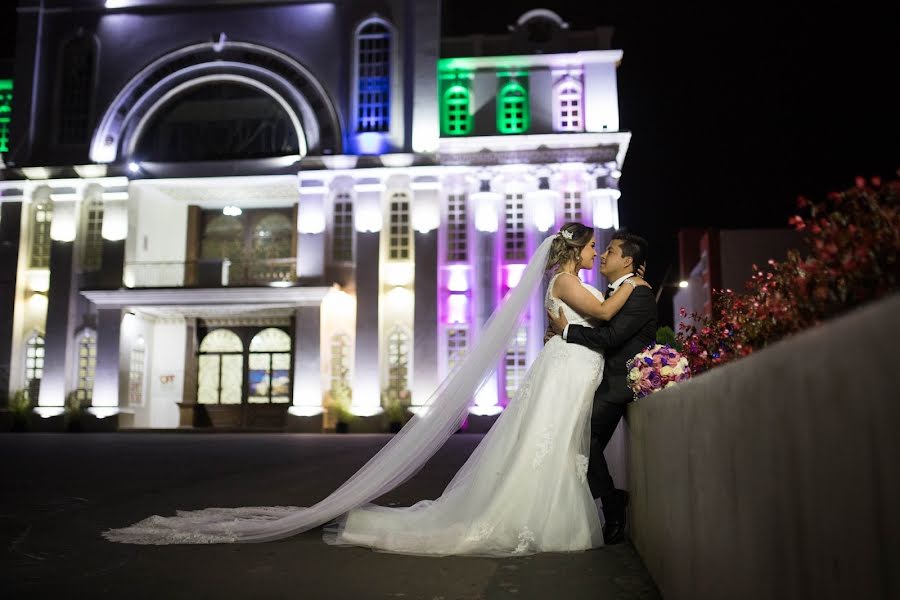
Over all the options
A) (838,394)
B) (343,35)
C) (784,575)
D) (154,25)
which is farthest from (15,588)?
(154,25)

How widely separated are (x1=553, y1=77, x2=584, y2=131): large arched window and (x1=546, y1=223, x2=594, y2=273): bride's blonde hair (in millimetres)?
21626

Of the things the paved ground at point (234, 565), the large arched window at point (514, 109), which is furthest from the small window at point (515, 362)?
the paved ground at point (234, 565)

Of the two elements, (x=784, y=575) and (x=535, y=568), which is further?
(x=535, y=568)

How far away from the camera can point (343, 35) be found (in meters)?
27.2

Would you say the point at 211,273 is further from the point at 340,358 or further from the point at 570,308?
the point at 570,308

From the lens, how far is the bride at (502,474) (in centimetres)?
500

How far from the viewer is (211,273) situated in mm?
27422

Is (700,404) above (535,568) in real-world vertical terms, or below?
above

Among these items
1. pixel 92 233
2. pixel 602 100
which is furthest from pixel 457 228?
pixel 92 233

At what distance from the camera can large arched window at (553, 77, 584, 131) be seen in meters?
26.8

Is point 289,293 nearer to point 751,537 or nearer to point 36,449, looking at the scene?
point 36,449

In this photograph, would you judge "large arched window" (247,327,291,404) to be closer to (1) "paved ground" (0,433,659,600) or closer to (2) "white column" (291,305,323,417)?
(2) "white column" (291,305,323,417)

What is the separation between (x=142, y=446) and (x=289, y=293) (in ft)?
29.8

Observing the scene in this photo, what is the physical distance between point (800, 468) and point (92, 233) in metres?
28.5
